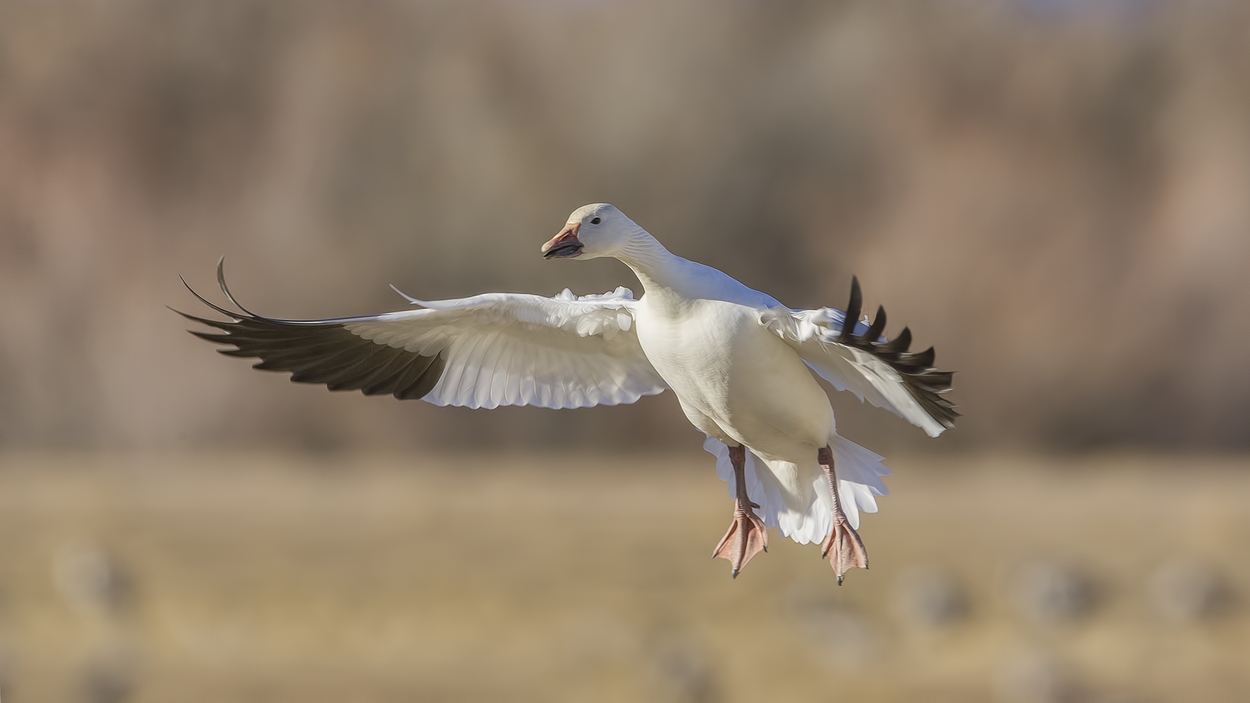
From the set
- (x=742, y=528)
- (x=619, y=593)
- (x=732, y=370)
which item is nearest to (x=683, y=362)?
(x=732, y=370)

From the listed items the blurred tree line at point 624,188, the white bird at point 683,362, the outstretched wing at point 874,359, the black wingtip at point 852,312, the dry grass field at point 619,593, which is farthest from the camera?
the blurred tree line at point 624,188

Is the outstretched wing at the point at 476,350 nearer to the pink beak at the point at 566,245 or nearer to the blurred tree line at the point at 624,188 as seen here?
the pink beak at the point at 566,245

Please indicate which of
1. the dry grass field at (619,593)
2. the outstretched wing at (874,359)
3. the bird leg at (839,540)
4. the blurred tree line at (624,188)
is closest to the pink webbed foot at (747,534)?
the bird leg at (839,540)

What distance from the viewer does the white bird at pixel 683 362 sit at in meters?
3.35

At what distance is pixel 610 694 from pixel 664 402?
310 cm

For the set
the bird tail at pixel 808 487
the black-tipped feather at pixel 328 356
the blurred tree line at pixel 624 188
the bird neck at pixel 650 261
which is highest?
the blurred tree line at pixel 624 188

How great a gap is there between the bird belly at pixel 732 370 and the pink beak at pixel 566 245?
0.27 m

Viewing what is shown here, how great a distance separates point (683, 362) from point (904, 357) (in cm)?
69

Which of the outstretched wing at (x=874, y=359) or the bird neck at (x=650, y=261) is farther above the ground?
the bird neck at (x=650, y=261)

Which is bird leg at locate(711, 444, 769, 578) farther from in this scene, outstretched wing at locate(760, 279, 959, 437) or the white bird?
outstretched wing at locate(760, 279, 959, 437)

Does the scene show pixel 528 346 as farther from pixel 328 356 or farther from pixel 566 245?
pixel 566 245

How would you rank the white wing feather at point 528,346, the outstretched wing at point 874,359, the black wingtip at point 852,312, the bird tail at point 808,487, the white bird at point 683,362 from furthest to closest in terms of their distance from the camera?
the bird tail at point 808,487 → the white wing feather at point 528,346 → the white bird at point 683,362 → the outstretched wing at point 874,359 → the black wingtip at point 852,312

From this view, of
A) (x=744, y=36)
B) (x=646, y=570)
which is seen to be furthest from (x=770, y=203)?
(x=646, y=570)

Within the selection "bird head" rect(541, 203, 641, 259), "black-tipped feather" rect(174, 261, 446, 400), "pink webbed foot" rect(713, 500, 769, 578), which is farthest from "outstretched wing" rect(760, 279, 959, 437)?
"black-tipped feather" rect(174, 261, 446, 400)
